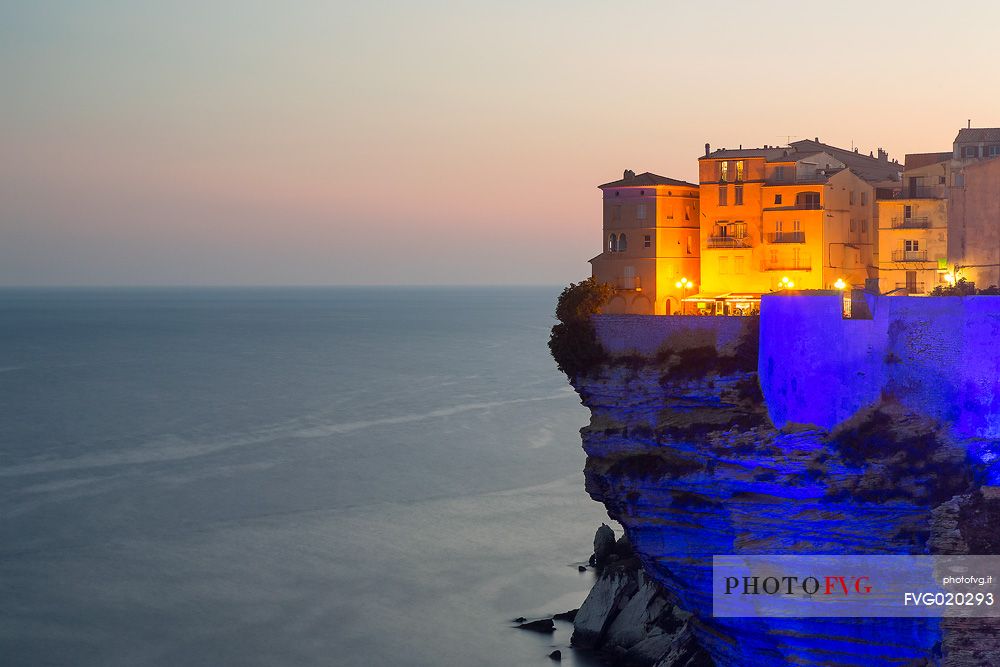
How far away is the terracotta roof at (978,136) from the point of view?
50.0 m

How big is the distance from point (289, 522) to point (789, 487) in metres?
36.8

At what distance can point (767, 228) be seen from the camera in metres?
48.3

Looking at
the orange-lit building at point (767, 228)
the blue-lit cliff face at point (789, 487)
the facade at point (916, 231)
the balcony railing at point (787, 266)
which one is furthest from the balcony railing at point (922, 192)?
the blue-lit cliff face at point (789, 487)

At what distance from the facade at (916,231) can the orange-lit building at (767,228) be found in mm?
1257

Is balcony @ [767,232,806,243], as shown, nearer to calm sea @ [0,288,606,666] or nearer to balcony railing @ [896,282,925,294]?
balcony railing @ [896,282,925,294]

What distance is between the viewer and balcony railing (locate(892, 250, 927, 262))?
163 ft

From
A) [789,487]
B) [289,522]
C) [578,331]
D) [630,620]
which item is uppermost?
[578,331]

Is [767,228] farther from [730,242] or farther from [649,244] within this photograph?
[649,244]

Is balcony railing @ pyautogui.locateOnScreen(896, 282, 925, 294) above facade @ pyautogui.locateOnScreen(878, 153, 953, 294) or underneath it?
underneath

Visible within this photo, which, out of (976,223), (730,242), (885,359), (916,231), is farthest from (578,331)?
(916,231)

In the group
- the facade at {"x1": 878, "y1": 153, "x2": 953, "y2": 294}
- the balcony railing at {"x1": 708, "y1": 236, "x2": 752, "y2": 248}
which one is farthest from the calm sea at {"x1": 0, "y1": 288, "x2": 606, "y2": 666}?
the facade at {"x1": 878, "y1": 153, "x2": 953, "y2": 294}

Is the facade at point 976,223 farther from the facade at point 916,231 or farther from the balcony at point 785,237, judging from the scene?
the balcony at point 785,237

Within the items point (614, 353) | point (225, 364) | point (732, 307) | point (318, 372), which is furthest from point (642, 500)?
point (225, 364)

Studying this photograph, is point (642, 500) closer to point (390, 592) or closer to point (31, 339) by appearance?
point (390, 592)
